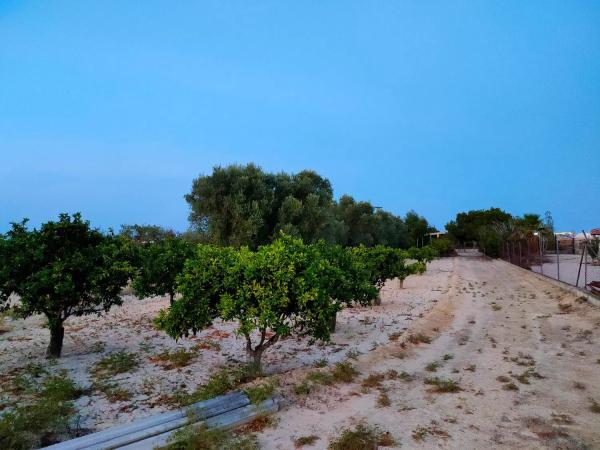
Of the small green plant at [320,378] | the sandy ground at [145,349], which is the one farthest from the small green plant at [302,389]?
the sandy ground at [145,349]

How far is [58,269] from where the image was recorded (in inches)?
335

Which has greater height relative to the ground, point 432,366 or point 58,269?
point 58,269

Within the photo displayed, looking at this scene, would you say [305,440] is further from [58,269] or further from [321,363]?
[58,269]

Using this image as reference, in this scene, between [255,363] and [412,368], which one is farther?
Result: [412,368]

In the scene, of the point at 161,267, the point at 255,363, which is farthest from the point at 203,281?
the point at 161,267

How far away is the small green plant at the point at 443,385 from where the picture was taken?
7.06 metres

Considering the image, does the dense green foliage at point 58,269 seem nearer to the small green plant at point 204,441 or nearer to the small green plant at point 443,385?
the small green plant at point 204,441

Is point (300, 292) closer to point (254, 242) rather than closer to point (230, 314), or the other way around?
point (230, 314)

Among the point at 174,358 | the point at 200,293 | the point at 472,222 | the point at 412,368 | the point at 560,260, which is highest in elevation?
the point at 472,222

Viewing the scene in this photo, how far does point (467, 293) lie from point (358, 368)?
13.6 metres

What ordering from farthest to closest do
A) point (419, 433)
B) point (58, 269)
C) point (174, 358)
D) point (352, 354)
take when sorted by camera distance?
point (352, 354)
point (174, 358)
point (58, 269)
point (419, 433)

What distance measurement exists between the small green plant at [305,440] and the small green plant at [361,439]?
255 millimetres

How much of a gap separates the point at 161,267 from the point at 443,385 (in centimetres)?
885

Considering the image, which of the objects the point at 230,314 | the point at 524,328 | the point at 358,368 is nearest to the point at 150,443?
the point at 230,314
